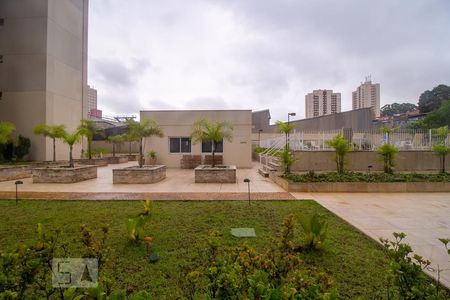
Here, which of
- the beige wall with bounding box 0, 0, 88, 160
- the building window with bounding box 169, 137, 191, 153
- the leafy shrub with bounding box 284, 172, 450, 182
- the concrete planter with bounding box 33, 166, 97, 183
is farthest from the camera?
the building window with bounding box 169, 137, 191, 153

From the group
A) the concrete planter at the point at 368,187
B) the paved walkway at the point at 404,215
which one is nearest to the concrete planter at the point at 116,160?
the concrete planter at the point at 368,187

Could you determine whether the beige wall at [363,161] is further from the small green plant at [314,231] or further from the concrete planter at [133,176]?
the small green plant at [314,231]

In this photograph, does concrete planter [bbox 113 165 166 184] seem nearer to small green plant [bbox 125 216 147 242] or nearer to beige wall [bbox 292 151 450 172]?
small green plant [bbox 125 216 147 242]

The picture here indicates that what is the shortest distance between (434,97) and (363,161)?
3878 cm

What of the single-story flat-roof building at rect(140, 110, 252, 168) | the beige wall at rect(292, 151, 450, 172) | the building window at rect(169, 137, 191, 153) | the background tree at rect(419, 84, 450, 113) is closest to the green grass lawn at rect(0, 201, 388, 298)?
the beige wall at rect(292, 151, 450, 172)

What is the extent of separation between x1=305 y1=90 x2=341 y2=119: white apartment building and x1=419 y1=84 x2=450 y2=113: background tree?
1301cm

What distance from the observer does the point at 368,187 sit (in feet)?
27.0

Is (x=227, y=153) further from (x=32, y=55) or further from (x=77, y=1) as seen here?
(x=77, y=1)

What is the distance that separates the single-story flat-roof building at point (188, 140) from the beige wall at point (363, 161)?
16.8ft

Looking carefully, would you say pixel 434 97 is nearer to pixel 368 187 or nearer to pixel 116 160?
pixel 368 187

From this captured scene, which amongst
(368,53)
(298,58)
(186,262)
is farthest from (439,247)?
(298,58)

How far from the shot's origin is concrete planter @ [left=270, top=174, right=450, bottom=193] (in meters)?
8.22

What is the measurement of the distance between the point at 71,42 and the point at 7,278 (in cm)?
2031

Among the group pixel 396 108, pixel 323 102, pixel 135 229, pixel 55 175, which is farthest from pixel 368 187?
pixel 396 108
